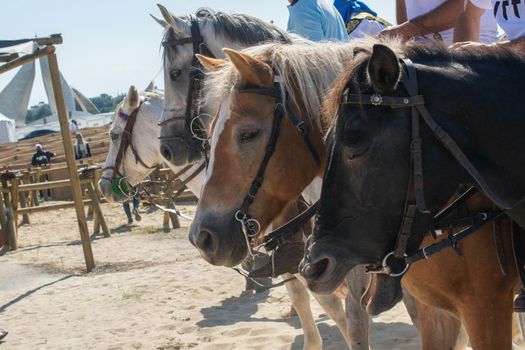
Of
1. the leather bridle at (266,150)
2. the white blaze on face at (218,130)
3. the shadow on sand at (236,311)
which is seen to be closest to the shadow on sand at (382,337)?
the shadow on sand at (236,311)

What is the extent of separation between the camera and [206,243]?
2977 mm

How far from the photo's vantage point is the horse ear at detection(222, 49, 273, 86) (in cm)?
302

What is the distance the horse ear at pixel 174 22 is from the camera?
459 cm

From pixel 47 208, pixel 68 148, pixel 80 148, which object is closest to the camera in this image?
pixel 68 148

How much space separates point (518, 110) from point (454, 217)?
0.44 m

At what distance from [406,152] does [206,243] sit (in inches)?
46.3

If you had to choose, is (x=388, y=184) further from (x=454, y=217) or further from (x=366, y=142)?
(x=454, y=217)

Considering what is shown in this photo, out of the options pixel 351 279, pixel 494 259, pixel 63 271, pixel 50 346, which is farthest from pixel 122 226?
pixel 494 259

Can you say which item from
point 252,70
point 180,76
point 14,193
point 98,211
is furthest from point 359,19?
point 14,193

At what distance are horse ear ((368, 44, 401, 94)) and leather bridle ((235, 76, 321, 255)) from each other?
886mm

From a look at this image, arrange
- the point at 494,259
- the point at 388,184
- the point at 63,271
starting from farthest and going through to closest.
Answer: the point at 63,271
the point at 494,259
the point at 388,184

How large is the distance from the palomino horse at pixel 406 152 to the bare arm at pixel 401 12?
5.17 ft

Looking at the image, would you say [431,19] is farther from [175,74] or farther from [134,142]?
[134,142]

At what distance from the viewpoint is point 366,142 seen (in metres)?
2.13
